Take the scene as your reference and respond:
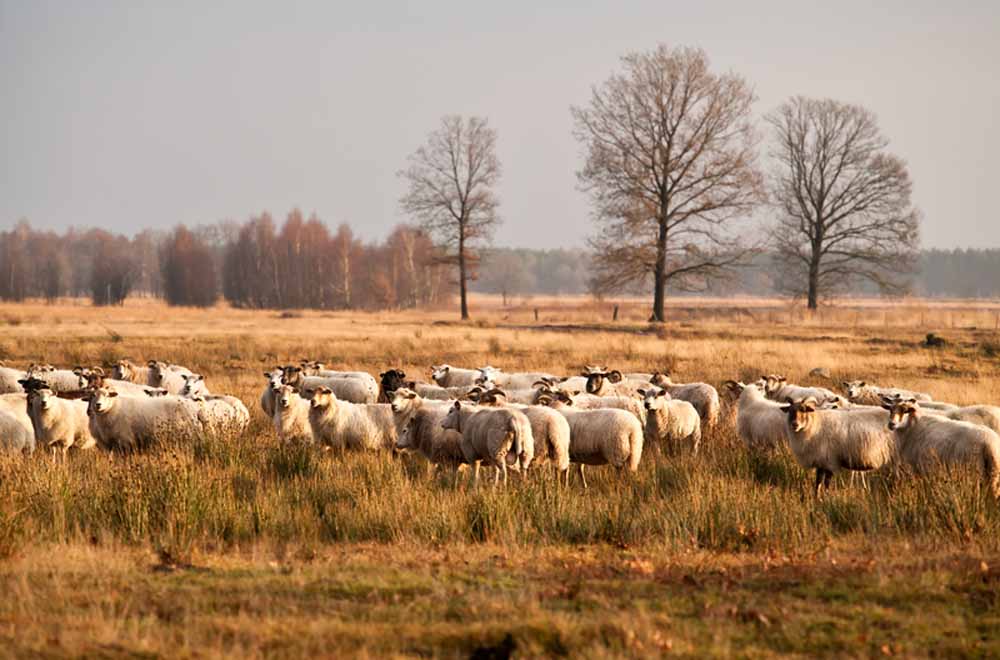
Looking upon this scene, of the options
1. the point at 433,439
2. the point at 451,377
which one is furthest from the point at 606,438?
the point at 451,377

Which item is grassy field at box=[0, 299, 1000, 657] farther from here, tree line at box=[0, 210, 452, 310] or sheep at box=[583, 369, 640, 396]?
tree line at box=[0, 210, 452, 310]

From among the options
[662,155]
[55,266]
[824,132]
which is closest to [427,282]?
[55,266]

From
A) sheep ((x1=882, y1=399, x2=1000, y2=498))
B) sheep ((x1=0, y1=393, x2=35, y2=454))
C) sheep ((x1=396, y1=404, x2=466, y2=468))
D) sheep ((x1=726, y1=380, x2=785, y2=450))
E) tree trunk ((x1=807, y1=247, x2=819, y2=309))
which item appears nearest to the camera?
sheep ((x1=882, y1=399, x2=1000, y2=498))

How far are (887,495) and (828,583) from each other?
3828 mm

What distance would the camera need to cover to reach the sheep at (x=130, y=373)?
21000 mm

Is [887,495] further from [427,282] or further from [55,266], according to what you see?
[55,266]

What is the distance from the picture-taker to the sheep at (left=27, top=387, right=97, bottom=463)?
1399 centimetres

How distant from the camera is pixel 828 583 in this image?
768 centimetres

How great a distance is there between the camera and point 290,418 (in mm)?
15055

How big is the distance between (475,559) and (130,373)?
1544 centimetres

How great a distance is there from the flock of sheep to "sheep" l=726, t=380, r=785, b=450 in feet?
0.07

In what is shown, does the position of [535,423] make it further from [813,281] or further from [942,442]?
[813,281]

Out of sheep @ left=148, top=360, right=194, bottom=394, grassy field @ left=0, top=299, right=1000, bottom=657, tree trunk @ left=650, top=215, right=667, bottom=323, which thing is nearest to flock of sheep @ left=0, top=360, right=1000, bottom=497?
grassy field @ left=0, top=299, right=1000, bottom=657

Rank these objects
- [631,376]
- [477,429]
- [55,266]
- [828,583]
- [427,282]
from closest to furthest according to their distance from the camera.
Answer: [828,583]
[477,429]
[631,376]
[427,282]
[55,266]
